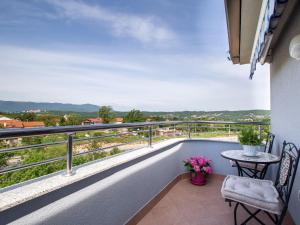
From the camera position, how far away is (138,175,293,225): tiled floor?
7.16ft

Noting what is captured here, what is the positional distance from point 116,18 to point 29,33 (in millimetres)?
6335

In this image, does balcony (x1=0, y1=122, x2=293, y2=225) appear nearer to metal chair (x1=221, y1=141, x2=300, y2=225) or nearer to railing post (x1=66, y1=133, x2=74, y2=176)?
railing post (x1=66, y1=133, x2=74, y2=176)

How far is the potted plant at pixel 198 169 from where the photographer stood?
3240 mm

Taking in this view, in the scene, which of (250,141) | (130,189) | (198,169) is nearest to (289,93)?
(250,141)

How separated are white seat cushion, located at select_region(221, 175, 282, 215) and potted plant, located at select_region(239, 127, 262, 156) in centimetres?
46

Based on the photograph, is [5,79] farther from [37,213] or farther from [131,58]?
[37,213]

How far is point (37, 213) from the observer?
1.15 meters

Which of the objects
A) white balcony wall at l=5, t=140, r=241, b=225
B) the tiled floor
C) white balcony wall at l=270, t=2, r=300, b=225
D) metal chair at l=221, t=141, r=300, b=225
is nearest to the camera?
white balcony wall at l=5, t=140, r=241, b=225

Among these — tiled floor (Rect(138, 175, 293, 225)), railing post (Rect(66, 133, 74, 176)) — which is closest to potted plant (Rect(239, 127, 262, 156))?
tiled floor (Rect(138, 175, 293, 225))

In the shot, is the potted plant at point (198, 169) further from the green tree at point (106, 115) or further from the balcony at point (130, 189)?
the green tree at point (106, 115)

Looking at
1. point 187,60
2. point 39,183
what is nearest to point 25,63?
point 187,60

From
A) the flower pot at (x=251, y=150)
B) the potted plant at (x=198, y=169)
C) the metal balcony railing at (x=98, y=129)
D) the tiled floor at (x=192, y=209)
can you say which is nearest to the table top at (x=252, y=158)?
the flower pot at (x=251, y=150)

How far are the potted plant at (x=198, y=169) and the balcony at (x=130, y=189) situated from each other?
0.39 feet

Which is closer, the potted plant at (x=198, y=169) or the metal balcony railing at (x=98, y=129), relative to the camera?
the metal balcony railing at (x=98, y=129)
